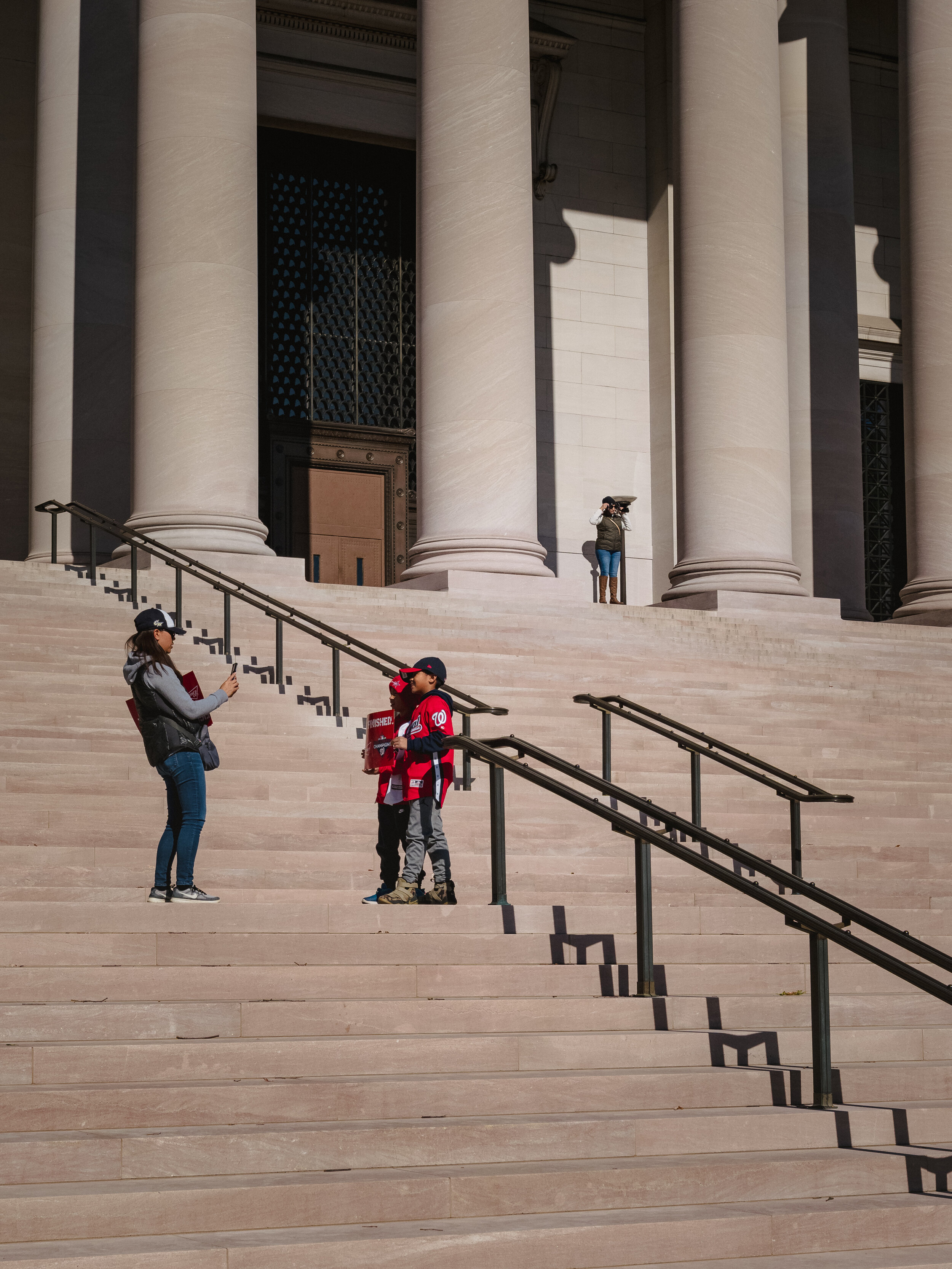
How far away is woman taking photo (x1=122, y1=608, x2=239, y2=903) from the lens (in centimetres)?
1072

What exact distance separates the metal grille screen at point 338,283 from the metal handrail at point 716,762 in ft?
57.8

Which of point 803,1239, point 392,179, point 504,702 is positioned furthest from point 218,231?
point 803,1239

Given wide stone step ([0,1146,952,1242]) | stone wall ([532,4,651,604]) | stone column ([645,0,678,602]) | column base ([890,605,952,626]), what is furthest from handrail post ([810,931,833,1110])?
stone column ([645,0,678,602])

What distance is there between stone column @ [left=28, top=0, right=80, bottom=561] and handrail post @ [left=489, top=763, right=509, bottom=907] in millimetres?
16244

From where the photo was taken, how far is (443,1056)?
29.3 feet

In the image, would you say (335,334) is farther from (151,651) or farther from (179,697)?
(179,697)

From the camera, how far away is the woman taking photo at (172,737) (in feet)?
35.2

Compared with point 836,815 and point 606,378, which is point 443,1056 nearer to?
point 836,815

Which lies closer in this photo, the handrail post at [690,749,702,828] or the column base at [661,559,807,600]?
the handrail post at [690,749,702,828]

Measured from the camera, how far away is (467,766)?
49.7ft

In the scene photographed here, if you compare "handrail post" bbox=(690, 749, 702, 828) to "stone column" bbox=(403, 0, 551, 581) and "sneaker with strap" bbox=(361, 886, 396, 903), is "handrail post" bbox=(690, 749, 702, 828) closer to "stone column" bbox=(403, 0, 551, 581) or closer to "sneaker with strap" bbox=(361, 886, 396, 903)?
"sneaker with strap" bbox=(361, 886, 396, 903)

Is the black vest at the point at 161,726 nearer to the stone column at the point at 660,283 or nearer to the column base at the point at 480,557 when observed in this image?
the column base at the point at 480,557

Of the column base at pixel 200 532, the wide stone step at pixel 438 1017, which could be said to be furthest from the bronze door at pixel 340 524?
the wide stone step at pixel 438 1017

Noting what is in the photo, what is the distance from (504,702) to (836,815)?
392cm
